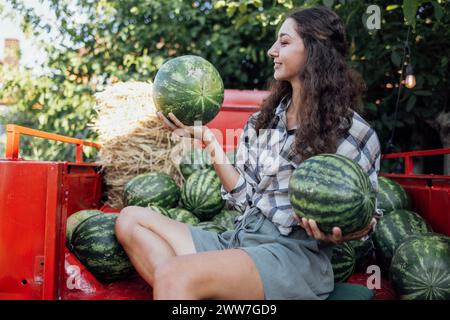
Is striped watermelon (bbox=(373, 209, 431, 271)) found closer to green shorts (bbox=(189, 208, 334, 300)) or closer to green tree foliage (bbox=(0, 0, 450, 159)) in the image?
green shorts (bbox=(189, 208, 334, 300))

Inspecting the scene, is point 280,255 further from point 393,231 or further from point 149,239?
point 393,231

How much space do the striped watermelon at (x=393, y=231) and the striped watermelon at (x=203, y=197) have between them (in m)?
1.14

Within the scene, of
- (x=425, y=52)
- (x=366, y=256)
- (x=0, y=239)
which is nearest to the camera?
(x=0, y=239)

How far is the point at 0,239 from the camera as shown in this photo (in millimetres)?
1859

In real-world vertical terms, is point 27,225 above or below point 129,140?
below

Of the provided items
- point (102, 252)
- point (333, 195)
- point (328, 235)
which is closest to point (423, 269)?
point (328, 235)

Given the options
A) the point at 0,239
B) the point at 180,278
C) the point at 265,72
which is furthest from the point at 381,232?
the point at 265,72

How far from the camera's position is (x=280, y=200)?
2.12m

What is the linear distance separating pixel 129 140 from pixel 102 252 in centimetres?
203

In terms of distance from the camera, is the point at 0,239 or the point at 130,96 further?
the point at 130,96

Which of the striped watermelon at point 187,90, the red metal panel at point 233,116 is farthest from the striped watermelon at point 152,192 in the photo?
the striped watermelon at point 187,90

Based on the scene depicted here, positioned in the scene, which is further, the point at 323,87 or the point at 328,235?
the point at 323,87

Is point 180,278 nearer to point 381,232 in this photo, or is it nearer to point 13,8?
point 381,232

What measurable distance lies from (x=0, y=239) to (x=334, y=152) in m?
1.45
